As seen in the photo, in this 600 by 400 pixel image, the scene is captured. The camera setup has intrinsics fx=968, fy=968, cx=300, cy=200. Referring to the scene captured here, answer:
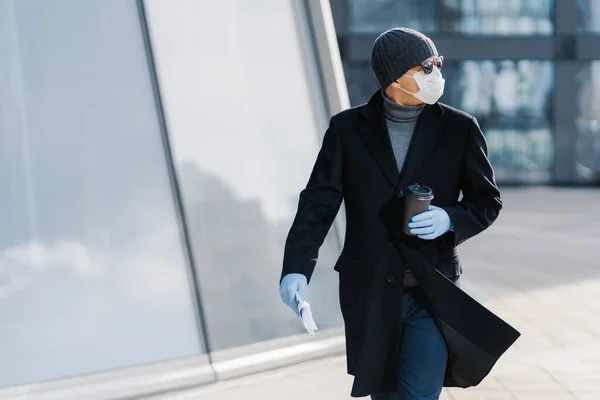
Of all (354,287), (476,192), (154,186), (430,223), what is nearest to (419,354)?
(354,287)

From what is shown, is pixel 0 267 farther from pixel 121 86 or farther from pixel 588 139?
pixel 588 139

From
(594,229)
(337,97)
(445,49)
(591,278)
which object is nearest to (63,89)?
(337,97)

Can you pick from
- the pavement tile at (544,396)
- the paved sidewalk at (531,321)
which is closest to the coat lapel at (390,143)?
the paved sidewalk at (531,321)

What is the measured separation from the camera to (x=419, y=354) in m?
2.98

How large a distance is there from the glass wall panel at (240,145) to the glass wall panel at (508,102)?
1495cm

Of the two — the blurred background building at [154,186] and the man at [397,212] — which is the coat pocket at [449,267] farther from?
the blurred background building at [154,186]

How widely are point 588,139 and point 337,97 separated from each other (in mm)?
16273

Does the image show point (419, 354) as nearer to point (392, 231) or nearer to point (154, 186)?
point (392, 231)

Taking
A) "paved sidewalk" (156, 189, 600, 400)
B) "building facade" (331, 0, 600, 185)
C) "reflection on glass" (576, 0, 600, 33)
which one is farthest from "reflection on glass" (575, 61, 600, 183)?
"paved sidewalk" (156, 189, 600, 400)

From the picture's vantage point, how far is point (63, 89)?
5.50 metres

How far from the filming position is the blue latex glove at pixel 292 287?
2955mm

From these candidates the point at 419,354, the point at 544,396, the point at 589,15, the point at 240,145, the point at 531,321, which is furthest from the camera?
the point at 589,15

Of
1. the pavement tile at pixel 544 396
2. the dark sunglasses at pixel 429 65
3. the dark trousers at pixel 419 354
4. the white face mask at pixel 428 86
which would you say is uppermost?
the dark sunglasses at pixel 429 65

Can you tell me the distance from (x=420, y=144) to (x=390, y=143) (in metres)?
0.09
